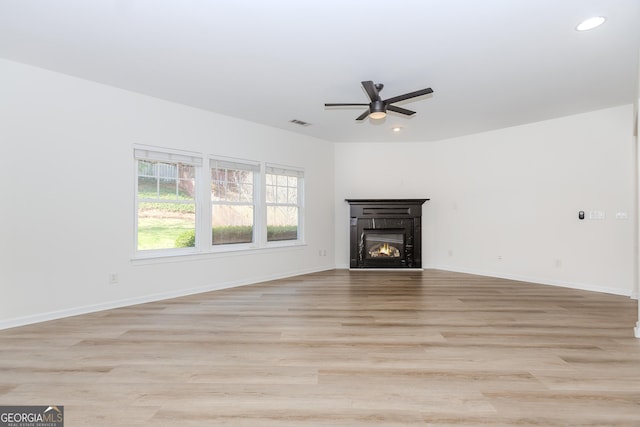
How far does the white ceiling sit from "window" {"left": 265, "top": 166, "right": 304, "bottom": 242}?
5.25 ft

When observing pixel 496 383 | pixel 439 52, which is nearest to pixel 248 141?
pixel 439 52

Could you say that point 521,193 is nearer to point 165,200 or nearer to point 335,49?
point 335,49

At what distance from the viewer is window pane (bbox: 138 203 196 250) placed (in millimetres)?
4270

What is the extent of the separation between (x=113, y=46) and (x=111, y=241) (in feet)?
7.09

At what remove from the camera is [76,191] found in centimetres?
359

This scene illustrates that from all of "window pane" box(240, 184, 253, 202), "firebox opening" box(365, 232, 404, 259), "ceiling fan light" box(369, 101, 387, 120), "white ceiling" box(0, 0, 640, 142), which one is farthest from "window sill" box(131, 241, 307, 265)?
"ceiling fan light" box(369, 101, 387, 120)

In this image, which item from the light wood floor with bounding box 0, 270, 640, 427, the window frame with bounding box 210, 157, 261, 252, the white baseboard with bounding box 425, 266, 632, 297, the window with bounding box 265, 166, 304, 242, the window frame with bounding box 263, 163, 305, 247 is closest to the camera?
the light wood floor with bounding box 0, 270, 640, 427

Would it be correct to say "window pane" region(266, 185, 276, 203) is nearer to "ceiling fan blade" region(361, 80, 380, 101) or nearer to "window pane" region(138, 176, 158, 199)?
"window pane" region(138, 176, 158, 199)

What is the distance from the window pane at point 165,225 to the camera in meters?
4.27

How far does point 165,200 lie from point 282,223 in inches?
83.8


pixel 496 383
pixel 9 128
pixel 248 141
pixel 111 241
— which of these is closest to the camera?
pixel 496 383

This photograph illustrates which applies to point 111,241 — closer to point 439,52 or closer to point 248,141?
point 248,141

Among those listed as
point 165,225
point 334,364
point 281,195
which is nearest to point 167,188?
point 165,225

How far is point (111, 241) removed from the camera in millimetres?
3859
